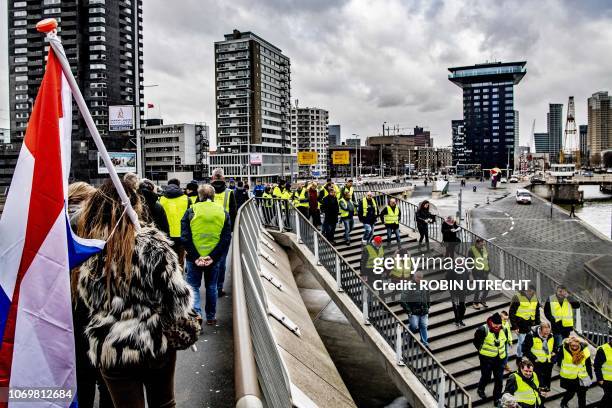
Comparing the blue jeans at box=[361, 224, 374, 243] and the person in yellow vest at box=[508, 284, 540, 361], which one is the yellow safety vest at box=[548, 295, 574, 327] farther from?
the blue jeans at box=[361, 224, 374, 243]

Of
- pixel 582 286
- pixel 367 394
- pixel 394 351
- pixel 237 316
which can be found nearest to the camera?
pixel 237 316

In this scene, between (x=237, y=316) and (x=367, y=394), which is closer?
(x=237, y=316)

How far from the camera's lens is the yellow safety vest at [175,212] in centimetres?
737

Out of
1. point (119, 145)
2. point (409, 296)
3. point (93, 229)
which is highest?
point (119, 145)

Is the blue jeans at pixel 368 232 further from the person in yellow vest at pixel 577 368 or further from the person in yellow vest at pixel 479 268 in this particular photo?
the person in yellow vest at pixel 577 368

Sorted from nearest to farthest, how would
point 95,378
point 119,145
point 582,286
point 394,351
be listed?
point 95,378, point 394,351, point 582,286, point 119,145

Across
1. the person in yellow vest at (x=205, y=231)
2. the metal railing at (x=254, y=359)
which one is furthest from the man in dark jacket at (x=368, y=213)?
the metal railing at (x=254, y=359)

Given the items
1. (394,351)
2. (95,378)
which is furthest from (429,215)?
(95,378)

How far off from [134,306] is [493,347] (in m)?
8.28

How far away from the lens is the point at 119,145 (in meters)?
95.6

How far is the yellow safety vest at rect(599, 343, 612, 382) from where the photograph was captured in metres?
8.52

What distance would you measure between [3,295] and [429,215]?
13.7 m

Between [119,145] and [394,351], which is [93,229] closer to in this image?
[394,351]

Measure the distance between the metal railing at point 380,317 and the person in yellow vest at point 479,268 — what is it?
342cm
